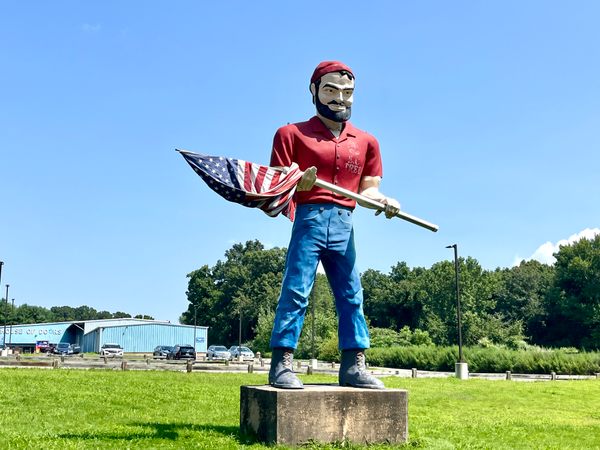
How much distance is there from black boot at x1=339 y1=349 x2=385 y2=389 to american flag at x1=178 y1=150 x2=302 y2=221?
6.49 feet

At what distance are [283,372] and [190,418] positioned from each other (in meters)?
2.42

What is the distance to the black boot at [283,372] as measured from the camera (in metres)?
6.81

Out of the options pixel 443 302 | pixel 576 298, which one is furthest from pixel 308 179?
pixel 443 302

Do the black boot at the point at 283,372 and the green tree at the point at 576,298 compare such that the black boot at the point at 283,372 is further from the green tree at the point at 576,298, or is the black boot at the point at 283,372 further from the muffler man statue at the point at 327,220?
the green tree at the point at 576,298

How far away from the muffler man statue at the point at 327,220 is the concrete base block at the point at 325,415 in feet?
1.16

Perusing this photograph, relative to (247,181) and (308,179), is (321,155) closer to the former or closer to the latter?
(308,179)

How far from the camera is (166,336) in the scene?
65438mm

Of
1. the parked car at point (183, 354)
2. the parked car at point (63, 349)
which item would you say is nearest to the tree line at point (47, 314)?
the parked car at point (63, 349)

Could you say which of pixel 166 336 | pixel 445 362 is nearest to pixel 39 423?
pixel 445 362

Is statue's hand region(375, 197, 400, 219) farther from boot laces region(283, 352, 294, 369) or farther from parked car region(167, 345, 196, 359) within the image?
parked car region(167, 345, 196, 359)

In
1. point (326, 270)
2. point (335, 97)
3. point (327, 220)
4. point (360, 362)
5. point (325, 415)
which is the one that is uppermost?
point (335, 97)

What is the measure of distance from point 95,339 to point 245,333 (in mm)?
18813

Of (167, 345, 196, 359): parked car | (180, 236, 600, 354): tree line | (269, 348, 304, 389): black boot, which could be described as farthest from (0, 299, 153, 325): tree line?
(269, 348, 304, 389): black boot

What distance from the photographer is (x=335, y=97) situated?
24.7ft
